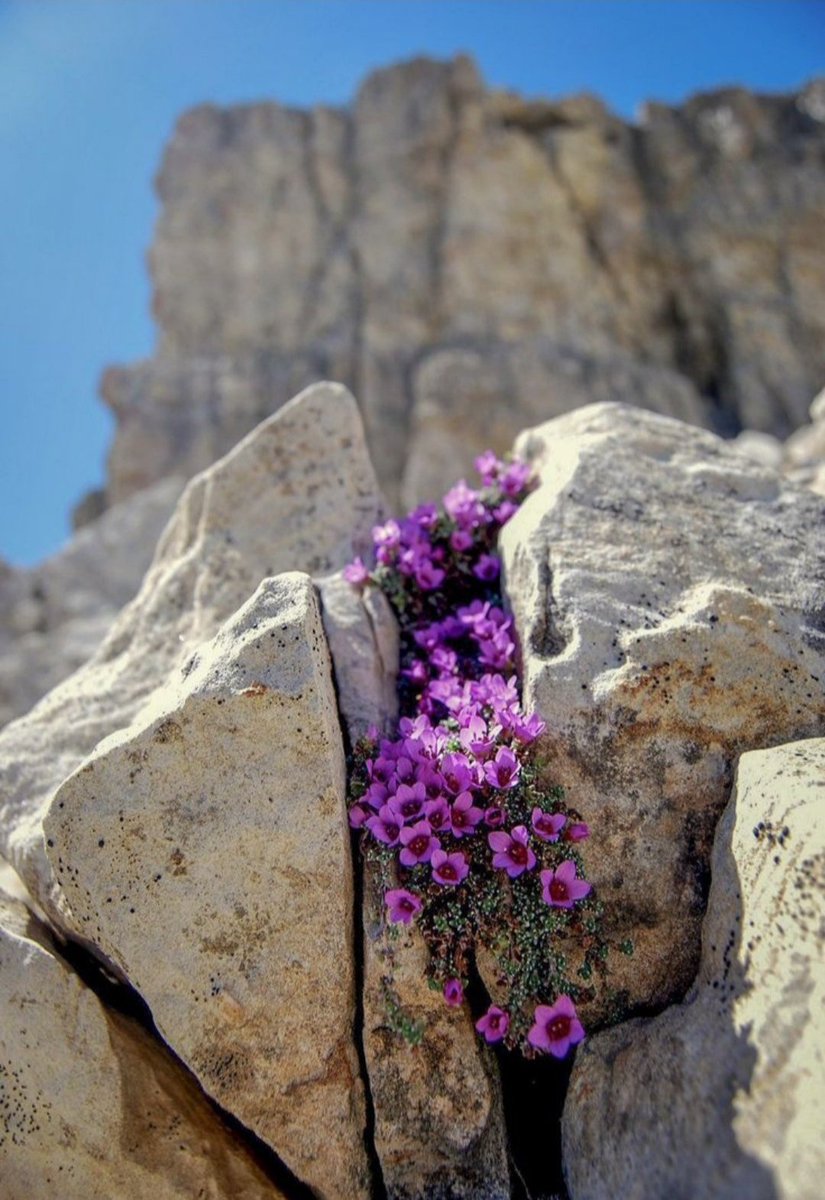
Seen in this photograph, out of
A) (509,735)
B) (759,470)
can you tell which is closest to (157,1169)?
(509,735)

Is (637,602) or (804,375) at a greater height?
(804,375)

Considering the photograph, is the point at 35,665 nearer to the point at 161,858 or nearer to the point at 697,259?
the point at 161,858

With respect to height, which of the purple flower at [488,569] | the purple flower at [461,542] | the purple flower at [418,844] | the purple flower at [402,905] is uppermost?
the purple flower at [461,542]

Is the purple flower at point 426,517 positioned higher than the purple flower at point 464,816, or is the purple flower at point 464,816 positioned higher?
the purple flower at point 426,517

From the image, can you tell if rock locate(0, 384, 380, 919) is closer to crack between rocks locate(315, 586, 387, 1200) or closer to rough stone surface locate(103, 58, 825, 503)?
crack between rocks locate(315, 586, 387, 1200)

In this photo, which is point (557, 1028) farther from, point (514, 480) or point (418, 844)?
point (514, 480)

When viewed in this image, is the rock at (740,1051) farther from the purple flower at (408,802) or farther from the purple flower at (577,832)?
the purple flower at (408,802)

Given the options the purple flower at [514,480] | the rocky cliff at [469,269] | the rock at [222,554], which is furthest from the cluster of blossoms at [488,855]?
the rocky cliff at [469,269]
